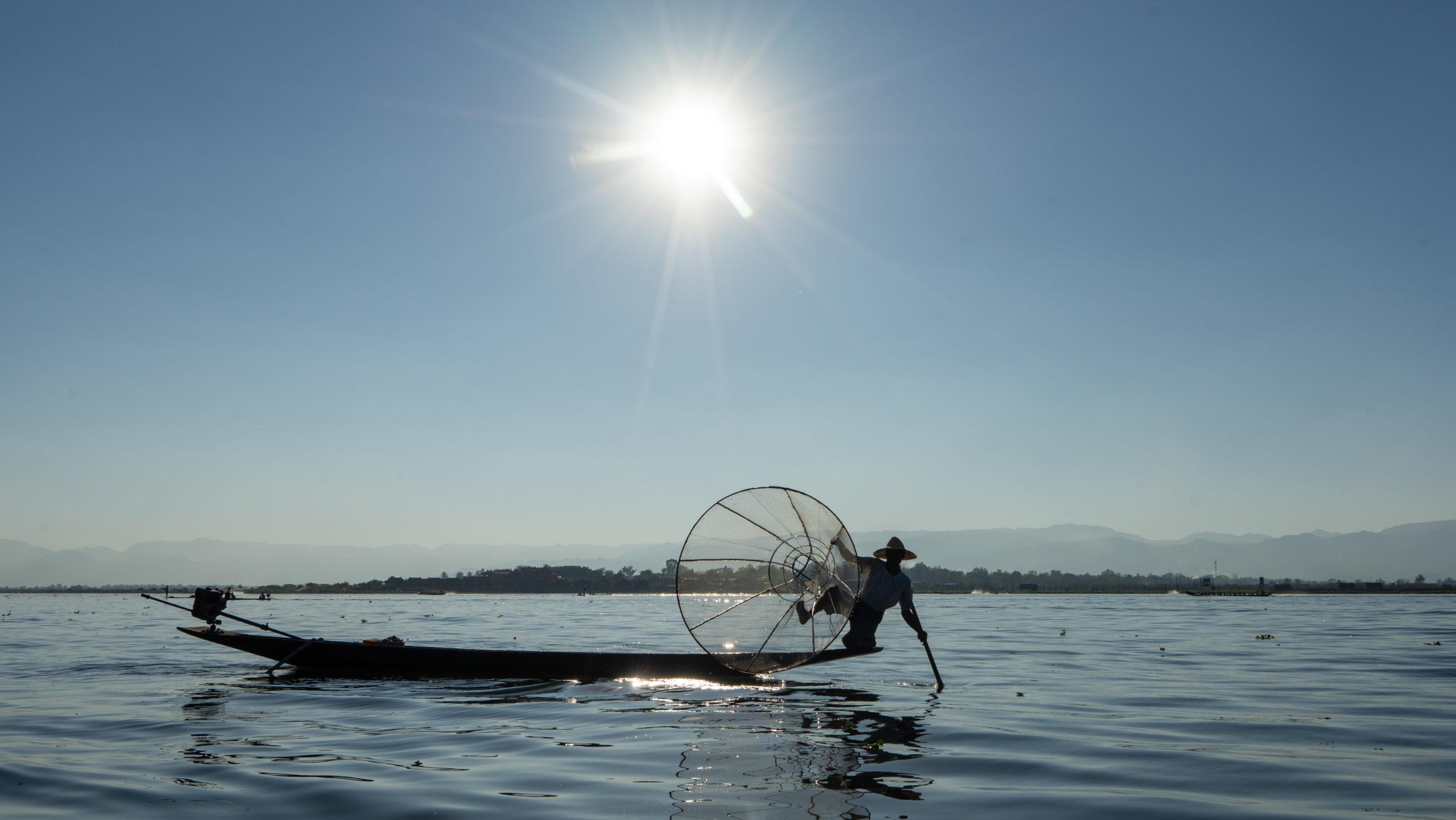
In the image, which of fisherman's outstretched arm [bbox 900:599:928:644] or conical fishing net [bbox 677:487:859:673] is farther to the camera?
fisherman's outstretched arm [bbox 900:599:928:644]

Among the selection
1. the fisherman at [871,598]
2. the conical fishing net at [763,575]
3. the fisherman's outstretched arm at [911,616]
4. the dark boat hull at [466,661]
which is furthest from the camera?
the dark boat hull at [466,661]

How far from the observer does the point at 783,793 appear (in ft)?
35.4

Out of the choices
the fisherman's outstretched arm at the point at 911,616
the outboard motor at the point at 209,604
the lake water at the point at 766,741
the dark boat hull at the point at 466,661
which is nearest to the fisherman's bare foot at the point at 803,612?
the lake water at the point at 766,741

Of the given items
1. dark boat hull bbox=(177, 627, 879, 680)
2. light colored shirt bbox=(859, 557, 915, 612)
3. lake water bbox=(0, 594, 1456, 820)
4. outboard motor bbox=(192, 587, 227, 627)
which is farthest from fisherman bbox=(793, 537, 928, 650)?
outboard motor bbox=(192, 587, 227, 627)

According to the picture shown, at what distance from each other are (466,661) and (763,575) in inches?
356

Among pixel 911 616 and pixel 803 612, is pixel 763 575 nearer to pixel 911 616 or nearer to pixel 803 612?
pixel 803 612

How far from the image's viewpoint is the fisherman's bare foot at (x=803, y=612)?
64.2ft

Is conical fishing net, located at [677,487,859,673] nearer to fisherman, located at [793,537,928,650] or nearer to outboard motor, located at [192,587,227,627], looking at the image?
fisherman, located at [793,537,928,650]

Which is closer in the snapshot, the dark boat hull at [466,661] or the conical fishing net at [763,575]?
the conical fishing net at [763,575]

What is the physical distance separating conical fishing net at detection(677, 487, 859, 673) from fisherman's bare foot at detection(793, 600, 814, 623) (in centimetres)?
2

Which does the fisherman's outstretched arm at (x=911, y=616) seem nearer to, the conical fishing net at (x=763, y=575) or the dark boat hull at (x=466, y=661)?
the conical fishing net at (x=763, y=575)

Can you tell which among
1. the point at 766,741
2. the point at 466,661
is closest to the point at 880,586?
the point at 766,741

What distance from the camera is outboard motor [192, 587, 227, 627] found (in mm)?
23812

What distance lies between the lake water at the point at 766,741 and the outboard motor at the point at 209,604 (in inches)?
64.9
